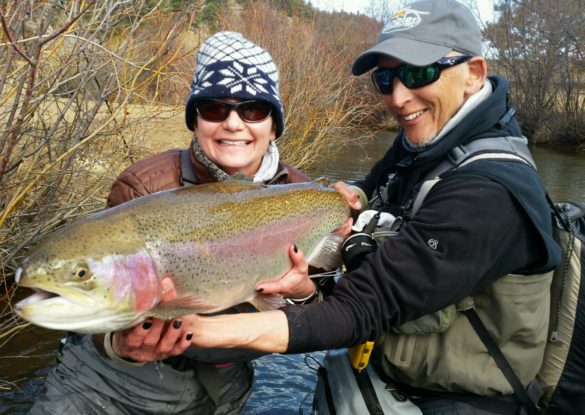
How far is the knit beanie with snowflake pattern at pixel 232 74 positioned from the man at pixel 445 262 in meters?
0.55

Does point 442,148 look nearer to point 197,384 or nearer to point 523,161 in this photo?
point 523,161

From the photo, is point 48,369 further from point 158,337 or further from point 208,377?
Answer: point 158,337

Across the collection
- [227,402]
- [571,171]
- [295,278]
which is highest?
[295,278]

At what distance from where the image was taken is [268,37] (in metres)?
11.9

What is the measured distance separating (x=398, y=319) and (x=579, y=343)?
0.92 m

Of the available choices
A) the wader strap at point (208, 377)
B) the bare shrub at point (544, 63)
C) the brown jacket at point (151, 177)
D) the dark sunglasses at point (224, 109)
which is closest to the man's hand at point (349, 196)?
the dark sunglasses at point (224, 109)

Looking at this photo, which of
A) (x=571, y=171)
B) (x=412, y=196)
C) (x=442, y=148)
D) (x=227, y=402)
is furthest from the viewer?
(x=571, y=171)

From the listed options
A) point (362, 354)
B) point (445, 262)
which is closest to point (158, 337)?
point (362, 354)

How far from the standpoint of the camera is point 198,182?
2.87m

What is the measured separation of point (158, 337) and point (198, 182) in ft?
3.29

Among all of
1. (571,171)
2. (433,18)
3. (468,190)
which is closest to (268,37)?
(433,18)

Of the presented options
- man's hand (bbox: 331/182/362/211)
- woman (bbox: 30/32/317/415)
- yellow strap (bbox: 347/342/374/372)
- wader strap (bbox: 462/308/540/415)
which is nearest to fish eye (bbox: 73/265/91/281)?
woman (bbox: 30/32/317/415)

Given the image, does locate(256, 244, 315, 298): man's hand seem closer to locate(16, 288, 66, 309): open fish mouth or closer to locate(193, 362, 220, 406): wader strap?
locate(193, 362, 220, 406): wader strap

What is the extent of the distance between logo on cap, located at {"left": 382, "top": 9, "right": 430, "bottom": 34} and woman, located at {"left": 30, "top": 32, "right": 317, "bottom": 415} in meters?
0.71
